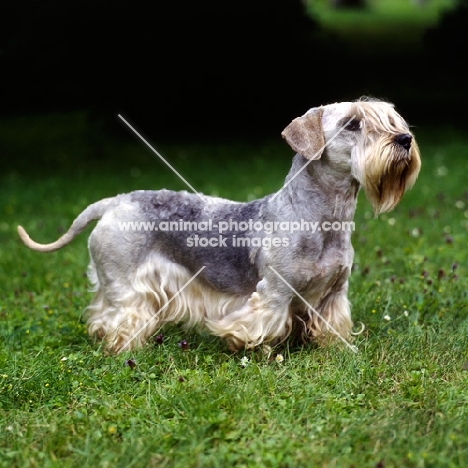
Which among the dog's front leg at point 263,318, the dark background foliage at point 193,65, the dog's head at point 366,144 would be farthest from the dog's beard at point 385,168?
the dark background foliage at point 193,65

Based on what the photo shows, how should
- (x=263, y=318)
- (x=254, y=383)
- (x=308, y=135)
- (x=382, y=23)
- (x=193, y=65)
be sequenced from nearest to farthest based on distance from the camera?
1. (x=254, y=383)
2. (x=308, y=135)
3. (x=263, y=318)
4. (x=193, y=65)
5. (x=382, y=23)

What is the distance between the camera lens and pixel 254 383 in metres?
4.15

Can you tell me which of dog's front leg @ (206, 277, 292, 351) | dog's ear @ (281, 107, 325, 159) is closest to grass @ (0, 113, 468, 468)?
dog's front leg @ (206, 277, 292, 351)

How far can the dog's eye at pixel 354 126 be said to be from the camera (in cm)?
430

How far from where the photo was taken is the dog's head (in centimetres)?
421

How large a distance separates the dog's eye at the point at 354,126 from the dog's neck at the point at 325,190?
26 centimetres

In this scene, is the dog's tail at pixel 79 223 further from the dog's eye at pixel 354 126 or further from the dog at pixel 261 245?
the dog's eye at pixel 354 126

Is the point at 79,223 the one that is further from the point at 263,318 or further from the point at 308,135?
the point at 308,135

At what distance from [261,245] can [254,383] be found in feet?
3.24

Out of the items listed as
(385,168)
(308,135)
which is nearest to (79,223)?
(308,135)

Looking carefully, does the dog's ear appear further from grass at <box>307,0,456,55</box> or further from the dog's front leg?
grass at <box>307,0,456,55</box>

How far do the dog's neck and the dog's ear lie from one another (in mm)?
123

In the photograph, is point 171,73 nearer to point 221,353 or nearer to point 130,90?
point 130,90

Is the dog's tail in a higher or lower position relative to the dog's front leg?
higher
